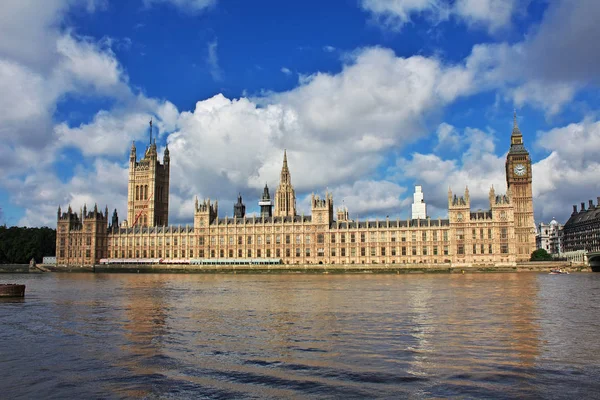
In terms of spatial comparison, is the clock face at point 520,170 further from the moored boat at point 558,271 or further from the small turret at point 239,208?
the small turret at point 239,208

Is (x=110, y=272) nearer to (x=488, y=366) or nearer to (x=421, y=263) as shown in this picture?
(x=421, y=263)

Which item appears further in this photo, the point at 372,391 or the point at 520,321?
the point at 520,321

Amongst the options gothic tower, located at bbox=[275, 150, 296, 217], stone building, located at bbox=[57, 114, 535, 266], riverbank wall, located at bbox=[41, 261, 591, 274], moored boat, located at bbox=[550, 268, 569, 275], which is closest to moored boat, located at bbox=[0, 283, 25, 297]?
riverbank wall, located at bbox=[41, 261, 591, 274]

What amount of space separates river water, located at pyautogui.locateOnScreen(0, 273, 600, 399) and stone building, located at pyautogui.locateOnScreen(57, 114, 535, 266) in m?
86.6

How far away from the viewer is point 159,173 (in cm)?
19188

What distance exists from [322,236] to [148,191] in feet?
249

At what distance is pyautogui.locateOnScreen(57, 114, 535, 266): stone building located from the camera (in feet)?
416

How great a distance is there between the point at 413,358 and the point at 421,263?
10766cm

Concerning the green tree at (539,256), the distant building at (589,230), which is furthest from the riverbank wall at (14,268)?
the distant building at (589,230)

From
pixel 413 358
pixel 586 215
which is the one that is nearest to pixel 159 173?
pixel 586 215

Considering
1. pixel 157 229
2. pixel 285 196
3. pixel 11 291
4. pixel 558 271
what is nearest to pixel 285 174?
pixel 285 196

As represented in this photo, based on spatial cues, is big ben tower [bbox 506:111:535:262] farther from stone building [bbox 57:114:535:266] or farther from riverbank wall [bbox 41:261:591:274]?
riverbank wall [bbox 41:261:591:274]

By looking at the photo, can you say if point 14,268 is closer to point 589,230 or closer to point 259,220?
point 259,220

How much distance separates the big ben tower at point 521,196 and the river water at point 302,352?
115201mm
